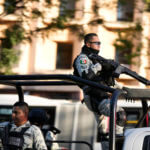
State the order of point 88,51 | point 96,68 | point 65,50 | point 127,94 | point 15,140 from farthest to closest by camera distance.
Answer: point 65,50 → point 88,51 → point 15,140 → point 96,68 → point 127,94

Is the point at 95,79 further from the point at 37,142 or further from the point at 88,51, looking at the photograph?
the point at 37,142

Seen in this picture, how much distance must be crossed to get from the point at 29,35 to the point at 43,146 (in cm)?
710

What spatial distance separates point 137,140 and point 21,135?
1.21 metres

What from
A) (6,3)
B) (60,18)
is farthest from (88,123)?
(6,3)

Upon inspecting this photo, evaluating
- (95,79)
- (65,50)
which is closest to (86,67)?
(95,79)

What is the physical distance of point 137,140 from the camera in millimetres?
4328

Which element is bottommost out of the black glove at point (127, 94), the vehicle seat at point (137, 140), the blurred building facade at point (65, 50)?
the blurred building facade at point (65, 50)

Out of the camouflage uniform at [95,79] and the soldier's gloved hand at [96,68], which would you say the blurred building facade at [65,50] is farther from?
the soldier's gloved hand at [96,68]

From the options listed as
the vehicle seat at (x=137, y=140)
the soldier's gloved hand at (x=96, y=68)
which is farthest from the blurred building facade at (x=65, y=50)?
the vehicle seat at (x=137, y=140)

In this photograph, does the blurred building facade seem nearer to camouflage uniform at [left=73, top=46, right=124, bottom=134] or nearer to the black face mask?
the black face mask

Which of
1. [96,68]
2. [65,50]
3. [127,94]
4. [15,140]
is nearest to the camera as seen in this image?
[127,94]

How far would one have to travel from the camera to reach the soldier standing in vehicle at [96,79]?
4855mm

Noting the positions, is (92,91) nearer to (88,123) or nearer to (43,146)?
(43,146)

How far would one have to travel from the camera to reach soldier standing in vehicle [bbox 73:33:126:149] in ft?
15.9
